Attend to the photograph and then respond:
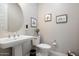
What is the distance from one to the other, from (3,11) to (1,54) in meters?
0.81

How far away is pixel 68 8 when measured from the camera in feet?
6.02

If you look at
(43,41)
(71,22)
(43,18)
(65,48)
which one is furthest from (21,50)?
(71,22)

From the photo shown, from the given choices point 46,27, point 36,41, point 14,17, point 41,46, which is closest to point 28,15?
point 14,17

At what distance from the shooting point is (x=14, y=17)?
178 cm

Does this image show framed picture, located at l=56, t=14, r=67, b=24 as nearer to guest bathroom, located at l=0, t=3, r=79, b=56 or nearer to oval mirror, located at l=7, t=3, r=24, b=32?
guest bathroom, located at l=0, t=3, r=79, b=56

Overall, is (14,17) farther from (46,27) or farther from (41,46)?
(41,46)

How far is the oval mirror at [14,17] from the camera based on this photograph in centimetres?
173

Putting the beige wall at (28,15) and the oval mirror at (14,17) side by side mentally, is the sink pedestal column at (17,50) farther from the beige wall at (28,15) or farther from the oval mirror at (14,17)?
the oval mirror at (14,17)

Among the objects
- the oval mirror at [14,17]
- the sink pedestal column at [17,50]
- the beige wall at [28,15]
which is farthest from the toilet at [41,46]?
the oval mirror at [14,17]

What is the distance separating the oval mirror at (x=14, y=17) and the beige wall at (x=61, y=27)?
406mm

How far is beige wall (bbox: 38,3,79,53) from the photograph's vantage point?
1.83 m

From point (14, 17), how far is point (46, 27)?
2.28 ft

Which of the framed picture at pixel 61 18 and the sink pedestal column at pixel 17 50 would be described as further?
the framed picture at pixel 61 18

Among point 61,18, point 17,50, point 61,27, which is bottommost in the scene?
point 17,50
